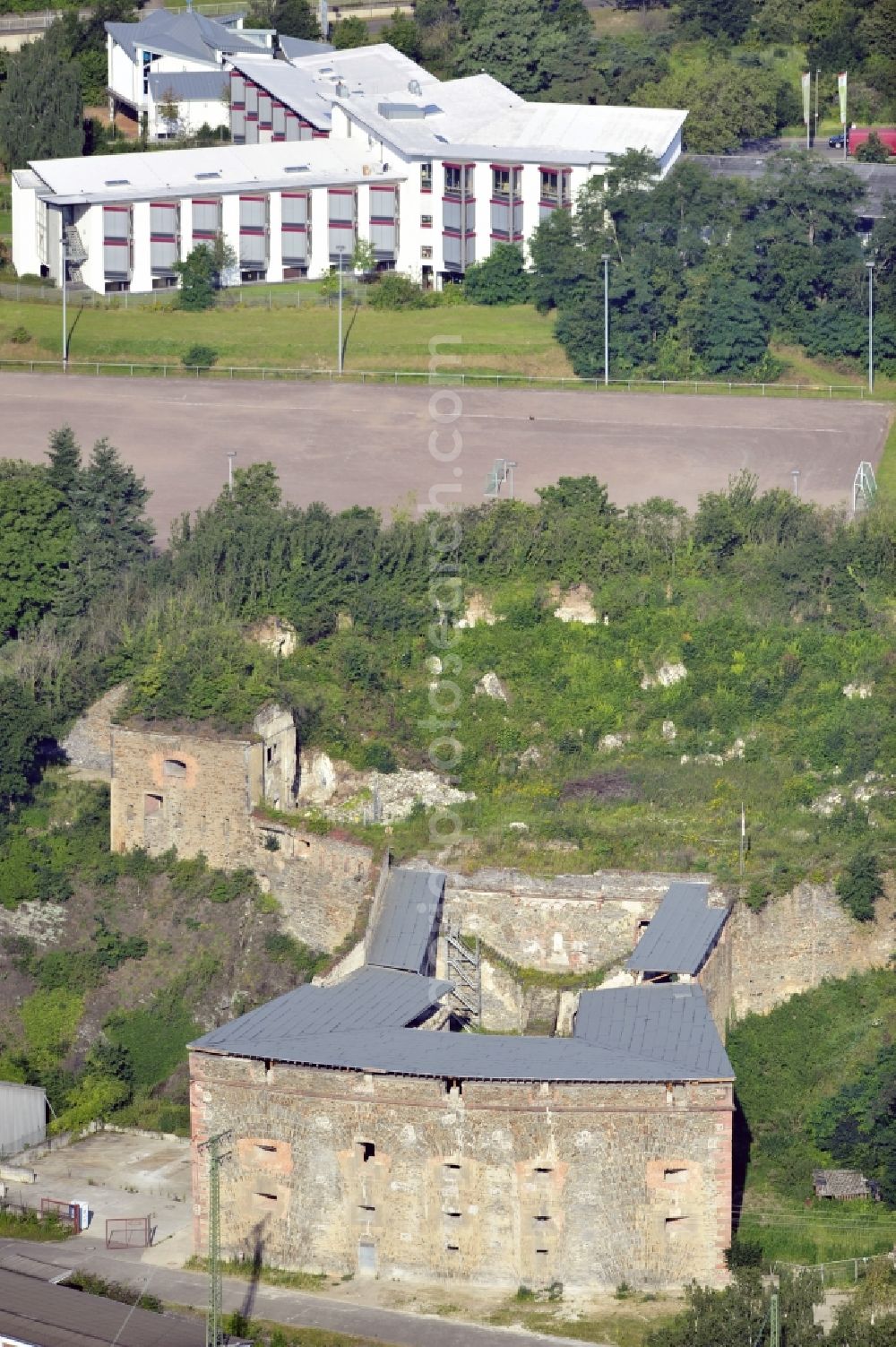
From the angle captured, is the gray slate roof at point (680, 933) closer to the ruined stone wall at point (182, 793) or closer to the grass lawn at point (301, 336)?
the ruined stone wall at point (182, 793)

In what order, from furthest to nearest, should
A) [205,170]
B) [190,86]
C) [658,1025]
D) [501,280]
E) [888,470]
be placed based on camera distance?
1. [190,86]
2. [205,170]
3. [501,280]
4. [888,470]
5. [658,1025]

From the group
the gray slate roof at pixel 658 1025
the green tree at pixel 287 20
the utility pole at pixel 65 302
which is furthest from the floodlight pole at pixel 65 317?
the gray slate roof at pixel 658 1025

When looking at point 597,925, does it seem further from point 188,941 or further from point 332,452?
point 332,452

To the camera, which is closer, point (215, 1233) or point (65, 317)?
point (215, 1233)

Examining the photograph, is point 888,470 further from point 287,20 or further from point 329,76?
point 287,20

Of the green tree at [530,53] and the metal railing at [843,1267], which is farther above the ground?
the green tree at [530,53]

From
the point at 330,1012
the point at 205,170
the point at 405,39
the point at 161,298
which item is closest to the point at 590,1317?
the point at 330,1012

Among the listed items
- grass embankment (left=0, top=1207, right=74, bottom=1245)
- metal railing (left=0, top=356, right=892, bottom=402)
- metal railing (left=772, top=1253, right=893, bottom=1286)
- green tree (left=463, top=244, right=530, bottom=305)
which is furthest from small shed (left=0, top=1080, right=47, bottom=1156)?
green tree (left=463, top=244, right=530, bottom=305)
